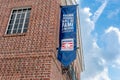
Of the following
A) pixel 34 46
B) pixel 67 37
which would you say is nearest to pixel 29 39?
pixel 34 46

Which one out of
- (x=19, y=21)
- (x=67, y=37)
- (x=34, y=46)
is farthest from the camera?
(x=19, y=21)

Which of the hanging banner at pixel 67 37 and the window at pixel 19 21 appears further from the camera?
the window at pixel 19 21

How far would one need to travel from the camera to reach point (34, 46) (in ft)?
33.7

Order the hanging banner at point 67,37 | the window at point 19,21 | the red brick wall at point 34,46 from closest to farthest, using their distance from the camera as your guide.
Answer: the red brick wall at point 34,46 < the hanging banner at point 67,37 < the window at point 19,21

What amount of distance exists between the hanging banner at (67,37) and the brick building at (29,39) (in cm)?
27

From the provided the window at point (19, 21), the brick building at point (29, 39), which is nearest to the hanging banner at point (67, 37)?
the brick building at point (29, 39)

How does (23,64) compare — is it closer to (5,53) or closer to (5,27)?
(5,53)

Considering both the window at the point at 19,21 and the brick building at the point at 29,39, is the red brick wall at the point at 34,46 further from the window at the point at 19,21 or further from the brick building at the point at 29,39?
the window at the point at 19,21

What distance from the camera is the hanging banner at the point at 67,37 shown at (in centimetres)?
1009

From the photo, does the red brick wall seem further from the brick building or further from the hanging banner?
the hanging banner

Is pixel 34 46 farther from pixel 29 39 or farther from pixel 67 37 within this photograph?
pixel 67 37

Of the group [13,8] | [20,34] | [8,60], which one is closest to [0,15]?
[13,8]

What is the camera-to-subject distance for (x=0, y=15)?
11852 mm

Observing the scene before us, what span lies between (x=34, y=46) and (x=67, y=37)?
1.60m
